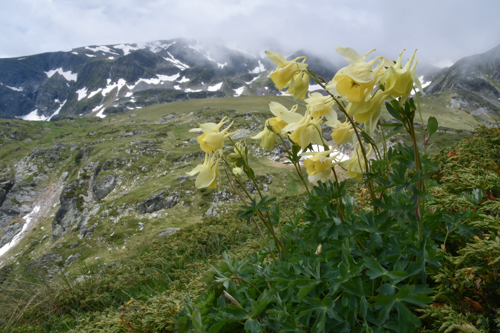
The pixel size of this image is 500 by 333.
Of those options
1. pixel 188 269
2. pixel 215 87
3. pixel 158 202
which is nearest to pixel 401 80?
pixel 188 269

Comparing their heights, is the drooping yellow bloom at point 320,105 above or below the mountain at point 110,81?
below

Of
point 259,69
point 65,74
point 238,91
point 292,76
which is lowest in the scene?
point 292,76

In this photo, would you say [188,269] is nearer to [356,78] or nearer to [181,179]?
[356,78]

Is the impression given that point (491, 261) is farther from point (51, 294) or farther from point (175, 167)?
point (175, 167)

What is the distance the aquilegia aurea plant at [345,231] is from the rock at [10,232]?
147 feet

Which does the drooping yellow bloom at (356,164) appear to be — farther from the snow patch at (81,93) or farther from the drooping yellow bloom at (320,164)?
the snow patch at (81,93)

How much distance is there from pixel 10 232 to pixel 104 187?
21.5 m

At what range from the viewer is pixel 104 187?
24.5m

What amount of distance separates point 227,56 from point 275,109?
191141mm

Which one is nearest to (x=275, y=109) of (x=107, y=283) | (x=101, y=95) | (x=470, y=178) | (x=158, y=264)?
(x=470, y=178)

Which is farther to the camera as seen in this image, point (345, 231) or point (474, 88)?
point (474, 88)

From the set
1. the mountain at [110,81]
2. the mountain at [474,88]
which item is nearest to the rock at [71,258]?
the mountain at [474,88]

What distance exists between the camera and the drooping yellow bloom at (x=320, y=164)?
136cm

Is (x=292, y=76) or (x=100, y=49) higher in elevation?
(x=100, y=49)
